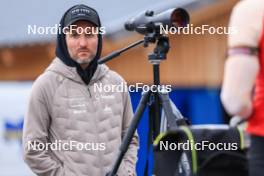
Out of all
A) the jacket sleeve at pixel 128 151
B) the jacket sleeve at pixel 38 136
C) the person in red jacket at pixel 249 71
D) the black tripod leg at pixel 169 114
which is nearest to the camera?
the person in red jacket at pixel 249 71

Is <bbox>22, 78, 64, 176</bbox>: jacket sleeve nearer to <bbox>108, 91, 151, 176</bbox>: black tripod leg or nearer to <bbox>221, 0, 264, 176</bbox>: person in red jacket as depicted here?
<bbox>108, 91, 151, 176</bbox>: black tripod leg

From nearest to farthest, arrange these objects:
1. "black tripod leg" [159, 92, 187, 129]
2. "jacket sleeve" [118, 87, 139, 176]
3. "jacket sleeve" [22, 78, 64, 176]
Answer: "black tripod leg" [159, 92, 187, 129] < "jacket sleeve" [22, 78, 64, 176] < "jacket sleeve" [118, 87, 139, 176]

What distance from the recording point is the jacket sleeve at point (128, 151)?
157 inches

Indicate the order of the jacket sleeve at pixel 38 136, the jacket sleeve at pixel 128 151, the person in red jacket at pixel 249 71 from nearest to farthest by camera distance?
the person in red jacket at pixel 249 71 → the jacket sleeve at pixel 38 136 → the jacket sleeve at pixel 128 151

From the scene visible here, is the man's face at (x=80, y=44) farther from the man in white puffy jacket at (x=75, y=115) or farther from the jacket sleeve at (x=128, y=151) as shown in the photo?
the jacket sleeve at (x=128, y=151)

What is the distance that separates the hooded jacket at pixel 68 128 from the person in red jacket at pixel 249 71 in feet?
3.85

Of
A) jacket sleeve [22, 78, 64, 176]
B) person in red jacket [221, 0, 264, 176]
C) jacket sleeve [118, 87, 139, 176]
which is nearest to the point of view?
person in red jacket [221, 0, 264, 176]

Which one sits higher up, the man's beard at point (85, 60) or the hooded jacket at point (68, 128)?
the man's beard at point (85, 60)

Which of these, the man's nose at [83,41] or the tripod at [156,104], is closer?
the tripod at [156,104]

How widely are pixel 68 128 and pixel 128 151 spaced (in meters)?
0.36

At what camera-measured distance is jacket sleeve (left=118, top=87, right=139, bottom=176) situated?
4.00m

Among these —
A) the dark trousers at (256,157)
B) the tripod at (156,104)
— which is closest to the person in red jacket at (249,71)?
the dark trousers at (256,157)

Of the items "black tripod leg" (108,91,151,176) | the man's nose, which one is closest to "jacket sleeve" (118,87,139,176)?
"black tripod leg" (108,91,151,176)

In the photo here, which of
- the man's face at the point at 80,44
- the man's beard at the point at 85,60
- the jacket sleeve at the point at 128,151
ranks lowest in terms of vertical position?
the jacket sleeve at the point at 128,151
